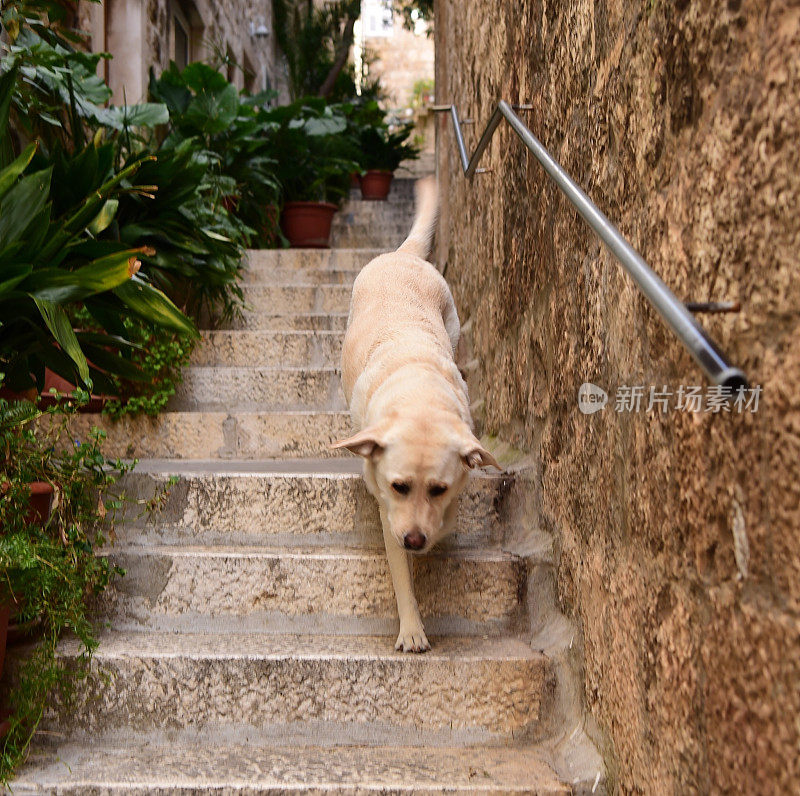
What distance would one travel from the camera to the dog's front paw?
86.8 inches

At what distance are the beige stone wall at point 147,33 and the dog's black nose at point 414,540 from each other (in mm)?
3337

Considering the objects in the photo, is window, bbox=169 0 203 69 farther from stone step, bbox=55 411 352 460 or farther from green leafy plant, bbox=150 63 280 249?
stone step, bbox=55 411 352 460

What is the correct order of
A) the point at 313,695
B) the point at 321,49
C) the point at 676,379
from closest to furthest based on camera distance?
1. the point at 676,379
2. the point at 313,695
3. the point at 321,49

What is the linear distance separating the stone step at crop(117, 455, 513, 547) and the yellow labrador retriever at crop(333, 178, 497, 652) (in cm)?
25

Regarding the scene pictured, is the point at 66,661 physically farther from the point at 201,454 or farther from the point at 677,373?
the point at 677,373

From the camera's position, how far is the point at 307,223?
6574mm

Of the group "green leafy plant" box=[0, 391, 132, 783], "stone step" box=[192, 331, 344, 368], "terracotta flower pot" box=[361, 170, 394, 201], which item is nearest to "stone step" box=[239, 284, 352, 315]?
"stone step" box=[192, 331, 344, 368]

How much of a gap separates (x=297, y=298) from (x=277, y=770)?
326cm

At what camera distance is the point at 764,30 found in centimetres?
106

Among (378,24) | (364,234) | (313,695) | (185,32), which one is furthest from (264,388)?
(378,24)

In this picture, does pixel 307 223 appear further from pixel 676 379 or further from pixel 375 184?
pixel 676 379

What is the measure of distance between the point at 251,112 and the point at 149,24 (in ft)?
4.04

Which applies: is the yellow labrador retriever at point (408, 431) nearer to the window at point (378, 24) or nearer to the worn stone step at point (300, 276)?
the worn stone step at point (300, 276)

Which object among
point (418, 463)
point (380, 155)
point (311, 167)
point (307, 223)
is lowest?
point (418, 463)
